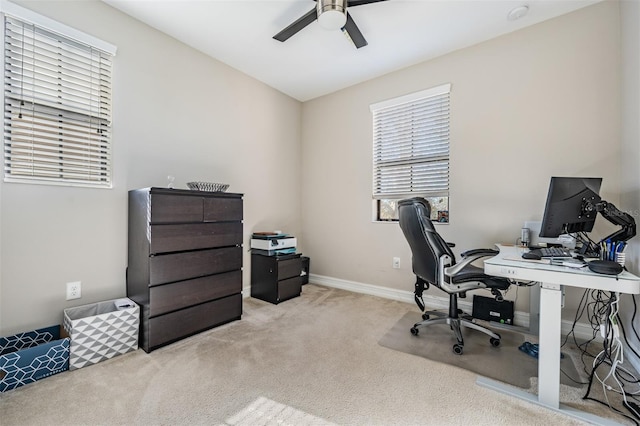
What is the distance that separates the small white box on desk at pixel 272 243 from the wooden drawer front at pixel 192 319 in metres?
0.70

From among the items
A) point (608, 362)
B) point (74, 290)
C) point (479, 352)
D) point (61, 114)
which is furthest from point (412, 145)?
point (74, 290)

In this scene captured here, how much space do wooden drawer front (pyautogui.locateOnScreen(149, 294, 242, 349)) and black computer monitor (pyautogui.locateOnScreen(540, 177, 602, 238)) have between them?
248cm

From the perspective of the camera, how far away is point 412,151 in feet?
10.2

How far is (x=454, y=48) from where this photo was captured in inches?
110

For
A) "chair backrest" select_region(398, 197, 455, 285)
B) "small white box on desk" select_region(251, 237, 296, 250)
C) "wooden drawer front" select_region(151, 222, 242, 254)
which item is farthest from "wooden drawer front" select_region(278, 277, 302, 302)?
"chair backrest" select_region(398, 197, 455, 285)

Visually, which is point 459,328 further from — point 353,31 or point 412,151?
point 353,31

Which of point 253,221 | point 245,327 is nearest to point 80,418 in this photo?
point 245,327

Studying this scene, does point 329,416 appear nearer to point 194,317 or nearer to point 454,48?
point 194,317

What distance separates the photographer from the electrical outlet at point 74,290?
2.00 meters

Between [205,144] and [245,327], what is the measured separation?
1892mm

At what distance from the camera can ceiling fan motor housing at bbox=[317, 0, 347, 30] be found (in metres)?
1.87

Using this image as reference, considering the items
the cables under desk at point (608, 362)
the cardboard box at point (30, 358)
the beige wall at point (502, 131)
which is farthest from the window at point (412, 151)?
the cardboard box at point (30, 358)

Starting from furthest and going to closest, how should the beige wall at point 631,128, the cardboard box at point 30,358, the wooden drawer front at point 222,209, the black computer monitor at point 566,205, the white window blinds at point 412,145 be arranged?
the white window blinds at point 412,145 < the wooden drawer front at point 222,209 < the beige wall at point 631,128 < the black computer monitor at point 566,205 < the cardboard box at point 30,358

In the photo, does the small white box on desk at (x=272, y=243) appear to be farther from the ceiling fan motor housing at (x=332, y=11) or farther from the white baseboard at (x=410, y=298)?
the ceiling fan motor housing at (x=332, y=11)
